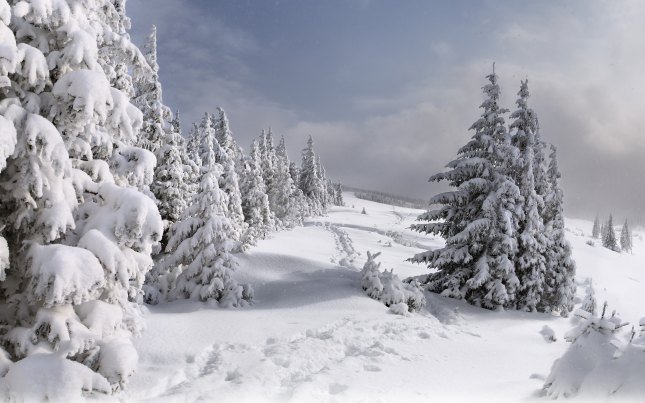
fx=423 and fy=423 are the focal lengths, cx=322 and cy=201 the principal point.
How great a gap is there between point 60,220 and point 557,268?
23.8 meters

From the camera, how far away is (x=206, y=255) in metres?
Answer: 16.8

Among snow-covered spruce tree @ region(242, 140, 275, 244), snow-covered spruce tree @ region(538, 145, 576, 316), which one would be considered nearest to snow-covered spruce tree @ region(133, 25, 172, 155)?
snow-covered spruce tree @ region(242, 140, 275, 244)

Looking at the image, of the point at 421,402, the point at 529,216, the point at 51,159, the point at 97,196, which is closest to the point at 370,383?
the point at 421,402

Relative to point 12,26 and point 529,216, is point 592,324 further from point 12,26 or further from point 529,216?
point 529,216

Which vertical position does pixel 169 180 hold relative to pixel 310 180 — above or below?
below

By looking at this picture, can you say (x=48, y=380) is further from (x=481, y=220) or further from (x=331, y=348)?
(x=481, y=220)

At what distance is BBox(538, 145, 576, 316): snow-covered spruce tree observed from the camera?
22297 millimetres

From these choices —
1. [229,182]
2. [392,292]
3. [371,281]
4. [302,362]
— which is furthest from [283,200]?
[302,362]

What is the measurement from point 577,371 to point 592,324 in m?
0.74

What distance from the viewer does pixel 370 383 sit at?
8.43 m

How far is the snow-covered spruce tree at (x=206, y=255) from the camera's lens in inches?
639

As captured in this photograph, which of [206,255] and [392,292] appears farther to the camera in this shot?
[206,255]

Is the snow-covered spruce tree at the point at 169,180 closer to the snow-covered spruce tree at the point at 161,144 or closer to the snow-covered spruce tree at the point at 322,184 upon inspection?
the snow-covered spruce tree at the point at 161,144

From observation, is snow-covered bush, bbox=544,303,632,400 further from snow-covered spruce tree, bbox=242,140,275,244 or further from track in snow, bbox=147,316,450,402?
snow-covered spruce tree, bbox=242,140,275,244
